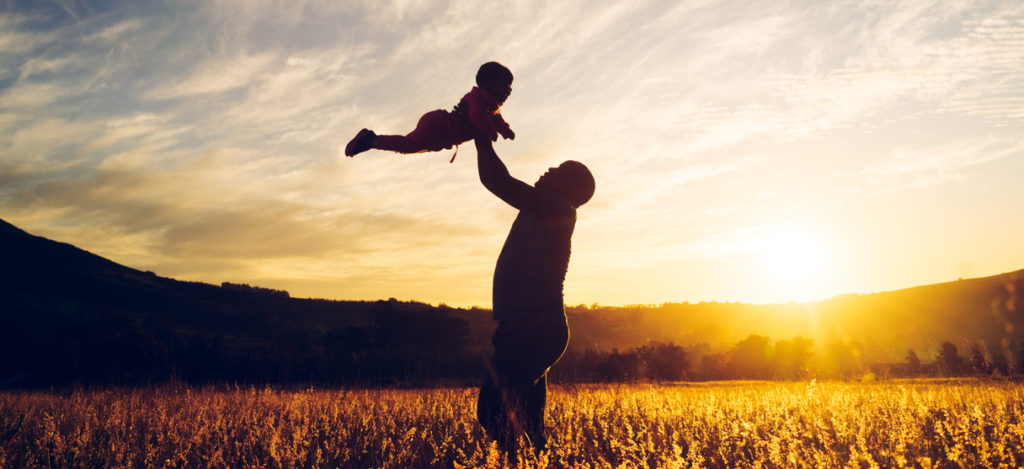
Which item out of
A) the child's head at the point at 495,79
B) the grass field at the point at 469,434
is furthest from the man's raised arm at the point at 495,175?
the grass field at the point at 469,434

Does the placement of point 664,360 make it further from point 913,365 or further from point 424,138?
point 424,138

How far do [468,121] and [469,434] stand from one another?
2450 mm

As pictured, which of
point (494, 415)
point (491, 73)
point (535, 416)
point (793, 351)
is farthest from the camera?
point (793, 351)

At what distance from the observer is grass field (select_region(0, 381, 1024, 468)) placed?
3543 millimetres

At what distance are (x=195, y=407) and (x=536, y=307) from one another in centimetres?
512

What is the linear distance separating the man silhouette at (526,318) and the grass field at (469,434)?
0.78 feet

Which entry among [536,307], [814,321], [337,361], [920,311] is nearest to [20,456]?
[536,307]

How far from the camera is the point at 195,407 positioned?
255 inches

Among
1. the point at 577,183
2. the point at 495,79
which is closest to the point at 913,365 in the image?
the point at 577,183

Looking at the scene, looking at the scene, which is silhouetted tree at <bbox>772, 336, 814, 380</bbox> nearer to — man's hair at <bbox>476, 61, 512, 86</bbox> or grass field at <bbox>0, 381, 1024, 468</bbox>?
grass field at <bbox>0, 381, 1024, 468</bbox>

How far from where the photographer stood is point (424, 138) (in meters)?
3.17

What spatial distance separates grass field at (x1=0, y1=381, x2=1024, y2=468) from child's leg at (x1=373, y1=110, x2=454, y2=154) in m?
1.64

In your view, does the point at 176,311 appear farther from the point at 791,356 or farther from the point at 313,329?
the point at 791,356

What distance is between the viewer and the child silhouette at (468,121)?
306cm
